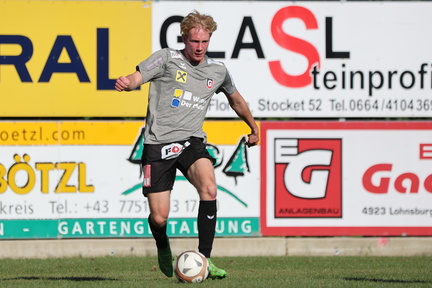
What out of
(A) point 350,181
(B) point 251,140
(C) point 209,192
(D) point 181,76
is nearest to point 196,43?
(D) point 181,76

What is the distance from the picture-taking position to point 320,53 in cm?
1271

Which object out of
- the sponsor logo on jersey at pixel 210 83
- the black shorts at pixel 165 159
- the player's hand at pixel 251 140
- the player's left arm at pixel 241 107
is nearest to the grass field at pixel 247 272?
the black shorts at pixel 165 159

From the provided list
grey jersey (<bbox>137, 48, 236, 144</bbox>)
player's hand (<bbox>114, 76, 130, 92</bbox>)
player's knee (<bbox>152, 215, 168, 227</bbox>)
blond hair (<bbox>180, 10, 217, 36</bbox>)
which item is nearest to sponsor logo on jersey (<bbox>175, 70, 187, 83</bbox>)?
grey jersey (<bbox>137, 48, 236, 144</bbox>)

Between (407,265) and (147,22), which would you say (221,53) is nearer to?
(147,22)

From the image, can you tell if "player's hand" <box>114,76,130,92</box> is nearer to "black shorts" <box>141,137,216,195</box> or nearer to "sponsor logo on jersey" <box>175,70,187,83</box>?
"sponsor logo on jersey" <box>175,70,187,83</box>

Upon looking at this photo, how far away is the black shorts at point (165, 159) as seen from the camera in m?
8.23

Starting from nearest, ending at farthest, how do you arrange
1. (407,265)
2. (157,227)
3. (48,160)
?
(157,227) < (407,265) < (48,160)

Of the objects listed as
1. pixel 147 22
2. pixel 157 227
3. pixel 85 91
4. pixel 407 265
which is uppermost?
pixel 147 22

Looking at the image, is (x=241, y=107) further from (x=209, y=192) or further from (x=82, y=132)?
(x=82, y=132)

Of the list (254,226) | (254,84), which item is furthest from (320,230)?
(254,84)

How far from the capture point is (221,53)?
12555 millimetres

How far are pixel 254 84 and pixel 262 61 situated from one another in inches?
12.6

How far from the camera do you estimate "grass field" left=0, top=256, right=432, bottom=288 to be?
26.7 ft

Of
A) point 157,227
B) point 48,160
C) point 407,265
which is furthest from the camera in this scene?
point 48,160
